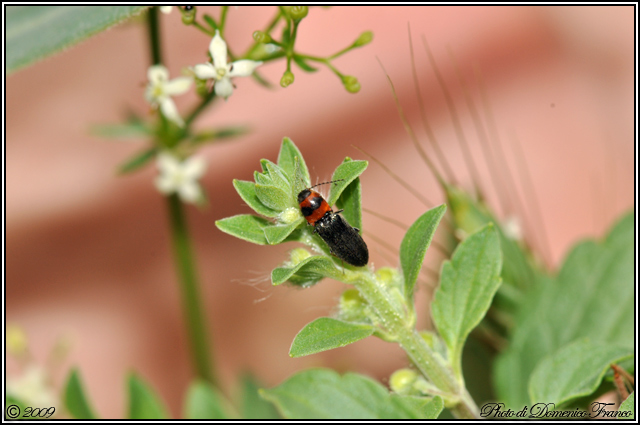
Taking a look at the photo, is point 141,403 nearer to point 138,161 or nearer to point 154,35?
point 138,161

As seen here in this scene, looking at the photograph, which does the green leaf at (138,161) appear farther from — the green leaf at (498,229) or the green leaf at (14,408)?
the green leaf at (498,229)

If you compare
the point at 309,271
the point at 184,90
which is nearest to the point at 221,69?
the point at 184,90

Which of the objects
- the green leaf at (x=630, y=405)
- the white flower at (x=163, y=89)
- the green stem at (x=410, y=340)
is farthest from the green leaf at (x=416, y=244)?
the white flower at (x=163, y=89)

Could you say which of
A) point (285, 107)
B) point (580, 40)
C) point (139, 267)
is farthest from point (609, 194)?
point (139, 267)

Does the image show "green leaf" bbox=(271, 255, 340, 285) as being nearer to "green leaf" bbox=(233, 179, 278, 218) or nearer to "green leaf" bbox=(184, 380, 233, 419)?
"green leaf" bbox=(233, 179, 278, 218)

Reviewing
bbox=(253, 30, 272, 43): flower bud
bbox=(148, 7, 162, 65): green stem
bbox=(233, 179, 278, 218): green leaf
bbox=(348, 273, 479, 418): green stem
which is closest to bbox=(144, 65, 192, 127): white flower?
bbox=(148, 7, 162, 65): green stem

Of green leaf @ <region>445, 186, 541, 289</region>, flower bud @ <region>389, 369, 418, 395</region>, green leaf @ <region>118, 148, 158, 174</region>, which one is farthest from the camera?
green leaf @ <region>118, 148, 158, 174</region>
